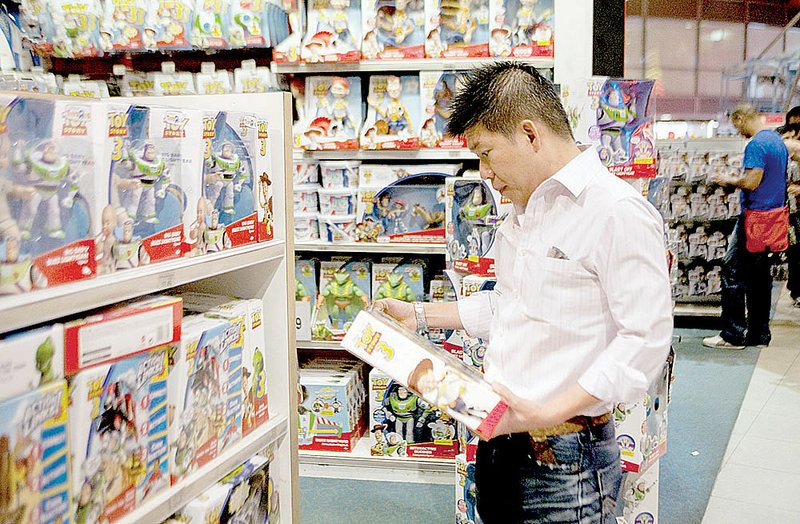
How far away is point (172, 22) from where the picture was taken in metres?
3.83

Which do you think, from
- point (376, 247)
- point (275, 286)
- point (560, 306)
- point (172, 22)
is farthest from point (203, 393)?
point (172, 22)

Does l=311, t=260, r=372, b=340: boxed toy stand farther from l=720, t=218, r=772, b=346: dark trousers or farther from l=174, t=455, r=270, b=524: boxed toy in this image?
l=720, t=218, r=772, b=346: dark trousers

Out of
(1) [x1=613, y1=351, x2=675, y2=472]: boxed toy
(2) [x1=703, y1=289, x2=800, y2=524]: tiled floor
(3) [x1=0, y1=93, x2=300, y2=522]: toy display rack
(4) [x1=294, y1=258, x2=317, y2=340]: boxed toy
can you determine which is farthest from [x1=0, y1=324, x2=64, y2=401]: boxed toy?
(2) [x1=703, y1=289, x2=800, y2=524]: tiled floor

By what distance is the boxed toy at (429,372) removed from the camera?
1.62 metres

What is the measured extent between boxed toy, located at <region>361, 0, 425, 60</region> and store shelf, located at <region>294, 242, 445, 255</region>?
0.87 meters

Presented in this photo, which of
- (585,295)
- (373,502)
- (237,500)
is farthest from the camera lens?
(373,502)

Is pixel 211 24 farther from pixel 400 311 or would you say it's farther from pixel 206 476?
pixel 206 476

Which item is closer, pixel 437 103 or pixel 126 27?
pixel 437 103

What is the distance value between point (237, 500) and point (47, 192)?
2.82 feet

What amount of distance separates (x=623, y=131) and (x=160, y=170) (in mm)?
1759

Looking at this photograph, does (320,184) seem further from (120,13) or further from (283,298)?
(283,298)

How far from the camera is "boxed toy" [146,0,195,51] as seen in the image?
3.81 m

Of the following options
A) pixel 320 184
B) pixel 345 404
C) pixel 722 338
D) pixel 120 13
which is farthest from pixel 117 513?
pixel 722 338

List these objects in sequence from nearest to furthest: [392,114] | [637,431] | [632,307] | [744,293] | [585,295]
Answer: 1. [632,307]
2. [585,295]
3. [637,431]
4. [392,114]
5. [744,293]
